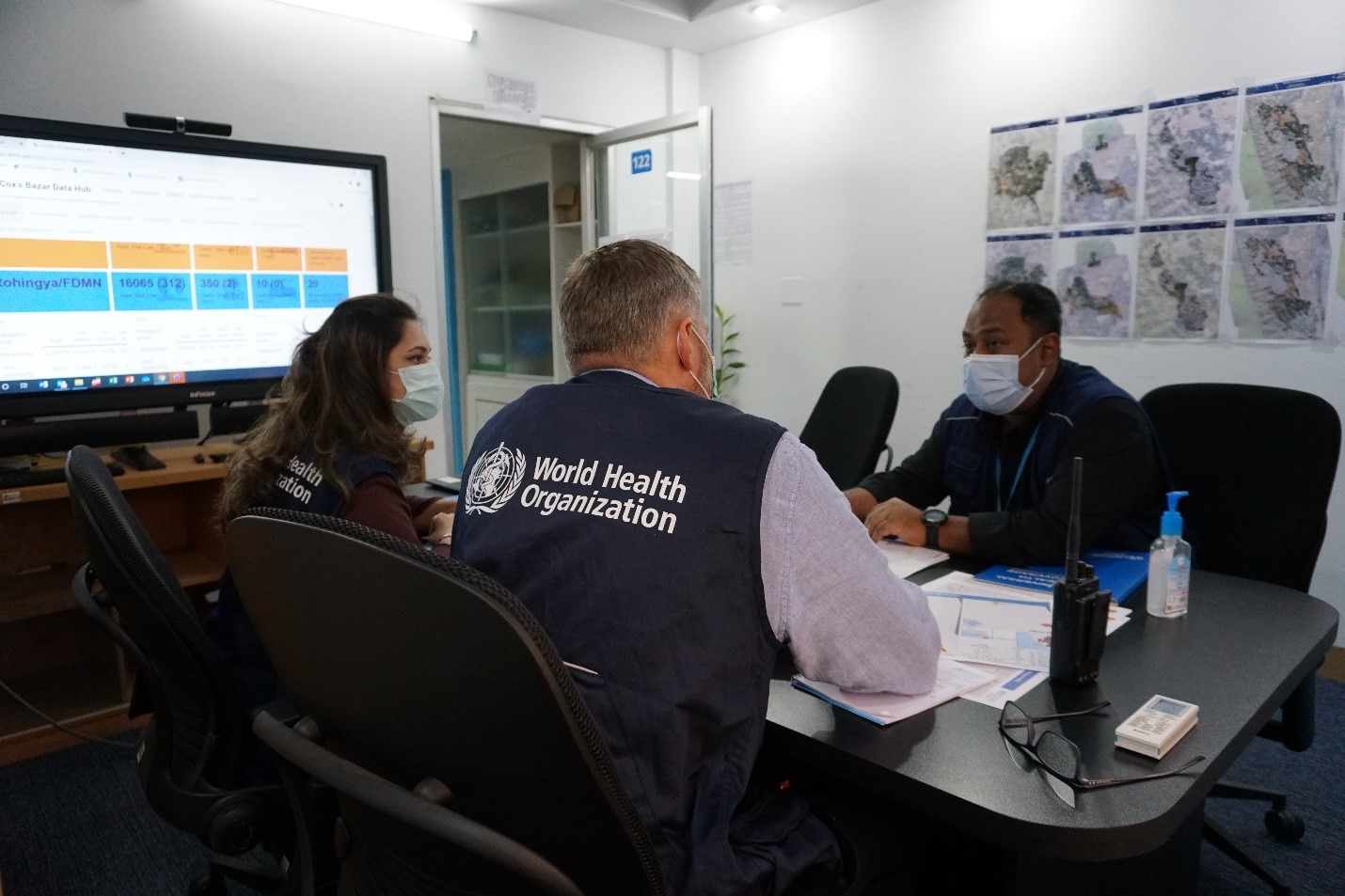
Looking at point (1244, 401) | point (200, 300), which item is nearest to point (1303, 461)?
point (1244, 401)

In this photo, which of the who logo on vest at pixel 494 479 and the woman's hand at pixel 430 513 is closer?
the who logo on vest at pixel 494 479

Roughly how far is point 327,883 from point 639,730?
29.2 inches

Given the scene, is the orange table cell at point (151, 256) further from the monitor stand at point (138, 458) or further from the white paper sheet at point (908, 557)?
the white paper sheet at point (908, 557)

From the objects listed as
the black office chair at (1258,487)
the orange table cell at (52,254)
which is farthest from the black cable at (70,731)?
the black office chair at (1258,487)

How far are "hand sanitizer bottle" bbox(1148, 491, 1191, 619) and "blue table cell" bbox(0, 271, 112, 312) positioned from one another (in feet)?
9.29

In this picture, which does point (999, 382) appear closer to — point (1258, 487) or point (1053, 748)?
point (1258, 487)

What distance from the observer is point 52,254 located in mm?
2590

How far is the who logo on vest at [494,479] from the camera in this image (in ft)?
3.58

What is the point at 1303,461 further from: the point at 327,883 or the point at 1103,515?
the point at 327,883

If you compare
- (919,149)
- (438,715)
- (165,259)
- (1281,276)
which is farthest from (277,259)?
(1281,276)

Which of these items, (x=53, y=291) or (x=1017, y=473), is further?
(x=53, y=291)

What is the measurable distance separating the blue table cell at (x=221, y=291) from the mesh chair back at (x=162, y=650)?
1633 mm

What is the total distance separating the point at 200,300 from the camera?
2877 mm

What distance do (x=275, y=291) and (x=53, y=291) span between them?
2.06 ft
